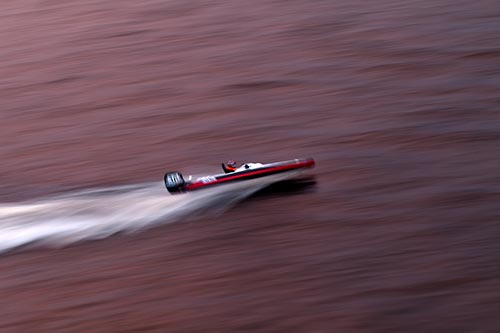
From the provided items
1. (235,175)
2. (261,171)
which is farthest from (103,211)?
(261,171)

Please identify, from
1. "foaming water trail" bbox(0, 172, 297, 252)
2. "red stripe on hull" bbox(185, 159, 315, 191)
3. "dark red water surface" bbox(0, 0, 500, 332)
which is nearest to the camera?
"dark red water surface" bbox(0, 0, 500, 332)

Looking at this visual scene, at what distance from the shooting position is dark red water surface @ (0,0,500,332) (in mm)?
5402

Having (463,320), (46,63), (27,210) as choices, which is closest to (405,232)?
(463,320)

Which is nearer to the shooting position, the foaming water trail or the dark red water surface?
the dark red water surface

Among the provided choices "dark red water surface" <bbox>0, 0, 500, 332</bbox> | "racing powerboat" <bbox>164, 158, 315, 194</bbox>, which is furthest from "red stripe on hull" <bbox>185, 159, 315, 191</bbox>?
"dark red water surface" <bbox>0, 0, 500, 332</bbox>

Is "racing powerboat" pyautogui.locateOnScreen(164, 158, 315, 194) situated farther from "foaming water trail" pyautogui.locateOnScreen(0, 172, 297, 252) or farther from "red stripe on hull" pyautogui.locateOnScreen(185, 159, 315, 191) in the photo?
"foaming water trail" pyautogui.locateOnScreen(0, 172, 297, 252)

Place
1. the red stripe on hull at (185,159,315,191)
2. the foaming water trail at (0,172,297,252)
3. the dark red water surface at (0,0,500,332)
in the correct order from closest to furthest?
the dark red water surface at (0,0,500,332) < the foaming water trail at (0,172,297,252) < the red stripe on hull at (185,159,315,191)

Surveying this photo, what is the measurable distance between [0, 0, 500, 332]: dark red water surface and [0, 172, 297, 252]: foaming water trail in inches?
7.2

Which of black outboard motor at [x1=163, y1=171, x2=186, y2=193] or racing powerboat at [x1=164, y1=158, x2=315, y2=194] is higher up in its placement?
black outboard motor at [x1=163, y1=171, x2=186, y2=193]

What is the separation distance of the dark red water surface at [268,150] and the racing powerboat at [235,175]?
9.2 inches

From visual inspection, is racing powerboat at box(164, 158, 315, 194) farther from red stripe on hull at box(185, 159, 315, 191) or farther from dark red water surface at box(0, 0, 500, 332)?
dark red water surface at box(0, 0, 500, 332)

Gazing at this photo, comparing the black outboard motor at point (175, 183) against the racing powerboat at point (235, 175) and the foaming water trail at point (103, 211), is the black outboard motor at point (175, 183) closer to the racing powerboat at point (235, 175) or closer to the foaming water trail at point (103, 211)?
the racing powerboat at point (235, 175)

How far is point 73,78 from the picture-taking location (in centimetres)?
1073

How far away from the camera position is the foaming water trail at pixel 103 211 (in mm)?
6703
